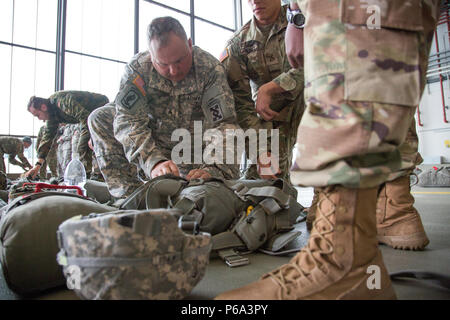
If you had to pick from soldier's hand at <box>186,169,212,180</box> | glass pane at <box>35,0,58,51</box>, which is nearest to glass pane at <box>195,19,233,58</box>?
glass pane at <box>35,0,58,51</box>

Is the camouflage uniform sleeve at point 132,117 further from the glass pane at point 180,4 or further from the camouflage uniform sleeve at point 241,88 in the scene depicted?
the glass pane at point 180,4

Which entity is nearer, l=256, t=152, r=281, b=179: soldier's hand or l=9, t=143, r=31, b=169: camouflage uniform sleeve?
l=256, t=152, r=281, b=179: soldier's hand

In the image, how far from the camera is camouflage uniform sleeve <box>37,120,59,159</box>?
3.25 m

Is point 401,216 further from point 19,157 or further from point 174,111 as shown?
point 19,157

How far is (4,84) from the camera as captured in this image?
498 centimetres

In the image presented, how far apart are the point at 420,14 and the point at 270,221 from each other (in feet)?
2.38

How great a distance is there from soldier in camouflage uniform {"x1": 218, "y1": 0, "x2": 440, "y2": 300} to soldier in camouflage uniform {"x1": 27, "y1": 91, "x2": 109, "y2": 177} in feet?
9.98

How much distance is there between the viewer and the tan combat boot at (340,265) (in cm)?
52

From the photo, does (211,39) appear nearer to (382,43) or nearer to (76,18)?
(76,18)

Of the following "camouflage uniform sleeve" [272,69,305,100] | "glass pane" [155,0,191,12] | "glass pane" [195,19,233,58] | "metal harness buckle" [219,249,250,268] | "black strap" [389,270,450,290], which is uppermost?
"glass pane" [155,0,191,12]

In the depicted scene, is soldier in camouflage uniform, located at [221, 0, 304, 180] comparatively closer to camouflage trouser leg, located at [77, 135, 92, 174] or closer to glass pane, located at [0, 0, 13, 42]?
camouflage trouser leg, located at [77, 135, 92, 174]

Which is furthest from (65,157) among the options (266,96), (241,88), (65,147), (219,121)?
(266,96)
